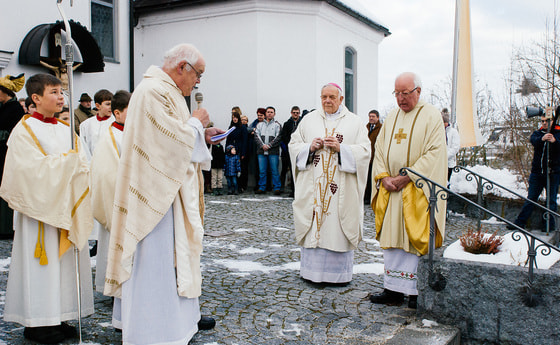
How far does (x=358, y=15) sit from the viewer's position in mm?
14992

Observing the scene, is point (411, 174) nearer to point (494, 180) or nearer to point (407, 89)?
point (407, 89)

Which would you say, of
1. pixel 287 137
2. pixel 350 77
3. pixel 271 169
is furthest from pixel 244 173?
pixel 350 77

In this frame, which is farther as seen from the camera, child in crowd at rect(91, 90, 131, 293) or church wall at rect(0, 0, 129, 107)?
church wall at rect(0, 0, 129, 107)

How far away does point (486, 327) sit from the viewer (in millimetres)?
3729

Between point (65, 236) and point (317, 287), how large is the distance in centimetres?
243

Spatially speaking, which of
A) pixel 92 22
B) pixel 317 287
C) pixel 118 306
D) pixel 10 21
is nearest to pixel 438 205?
pixel 317 287

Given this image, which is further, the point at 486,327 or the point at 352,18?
the point at 352,18

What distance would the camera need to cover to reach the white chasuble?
3.47 meters

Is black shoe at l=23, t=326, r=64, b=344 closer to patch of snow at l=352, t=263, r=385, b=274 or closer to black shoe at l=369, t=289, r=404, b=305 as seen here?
black shoe at l=369, t=289, r=404, b=305

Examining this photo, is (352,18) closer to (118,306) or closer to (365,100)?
(365,100)

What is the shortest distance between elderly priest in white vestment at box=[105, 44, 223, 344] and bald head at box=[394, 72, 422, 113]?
1971 mm

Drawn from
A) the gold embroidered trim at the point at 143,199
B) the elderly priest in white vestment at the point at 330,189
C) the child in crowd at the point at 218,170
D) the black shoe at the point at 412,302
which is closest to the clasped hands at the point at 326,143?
the elderly priest in white vestment at the point at 330,189

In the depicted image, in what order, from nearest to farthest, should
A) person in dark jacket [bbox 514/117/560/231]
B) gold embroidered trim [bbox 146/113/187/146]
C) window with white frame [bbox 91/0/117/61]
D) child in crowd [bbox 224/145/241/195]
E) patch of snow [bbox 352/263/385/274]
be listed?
gold embroidered trim [bbox 146/113/187/146]
patch of snow [bbox 352/263/385/274]
person in dark jacket [bbox 514/117/560/231]
child in crowd [bbox 224/145/241/195]
window with white frame [bbox 91/0/117/61]

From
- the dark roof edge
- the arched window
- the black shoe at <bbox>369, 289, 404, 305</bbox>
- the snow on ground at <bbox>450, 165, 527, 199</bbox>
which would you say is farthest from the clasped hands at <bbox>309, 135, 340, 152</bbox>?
the arched window
